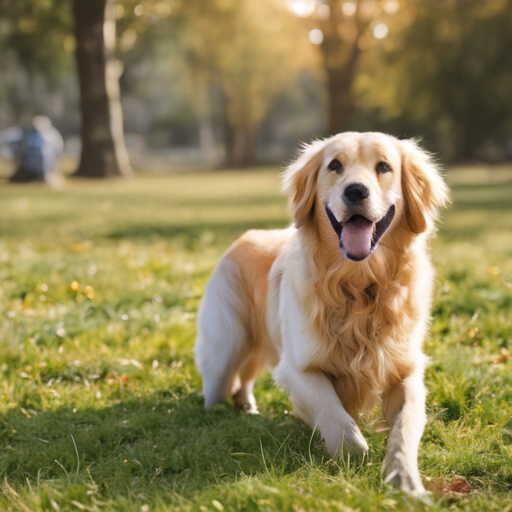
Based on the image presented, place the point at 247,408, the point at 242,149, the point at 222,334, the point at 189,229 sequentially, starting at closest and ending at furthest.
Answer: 1. the point at 247,408
2. the point at 222,334
3. the point at 189,229
4. the point at 242,149

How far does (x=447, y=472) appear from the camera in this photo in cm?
261

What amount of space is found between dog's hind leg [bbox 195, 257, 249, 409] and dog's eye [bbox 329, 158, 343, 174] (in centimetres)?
109

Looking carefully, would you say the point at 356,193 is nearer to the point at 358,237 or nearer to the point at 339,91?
the point at 358,237

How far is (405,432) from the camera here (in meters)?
2.63

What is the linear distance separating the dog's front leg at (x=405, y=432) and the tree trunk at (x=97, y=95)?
17919 mm

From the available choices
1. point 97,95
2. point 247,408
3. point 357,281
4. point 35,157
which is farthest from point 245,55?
point 357,281

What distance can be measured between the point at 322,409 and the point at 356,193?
3.25 ft

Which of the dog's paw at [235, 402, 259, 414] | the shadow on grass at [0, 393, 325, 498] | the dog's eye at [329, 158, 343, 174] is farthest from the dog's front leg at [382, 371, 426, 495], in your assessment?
the dog's eye at [329, 158, 343, 174]

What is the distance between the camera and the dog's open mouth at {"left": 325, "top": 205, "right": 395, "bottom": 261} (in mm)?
2877

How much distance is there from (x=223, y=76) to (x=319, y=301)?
116 ft

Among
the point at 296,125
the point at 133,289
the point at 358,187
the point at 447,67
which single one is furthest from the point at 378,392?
the point at 296,125

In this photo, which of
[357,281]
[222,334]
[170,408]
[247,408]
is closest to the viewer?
[357,281]

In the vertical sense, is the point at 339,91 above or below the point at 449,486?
above

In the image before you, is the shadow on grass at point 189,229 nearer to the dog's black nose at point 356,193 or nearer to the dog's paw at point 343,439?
the dog's black nose at point 356,193
